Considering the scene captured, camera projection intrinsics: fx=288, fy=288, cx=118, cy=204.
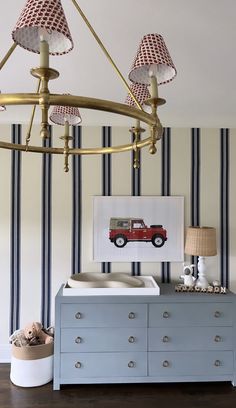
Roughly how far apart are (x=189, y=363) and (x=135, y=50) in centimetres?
246

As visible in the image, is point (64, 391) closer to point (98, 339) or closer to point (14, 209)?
point (98, 339)

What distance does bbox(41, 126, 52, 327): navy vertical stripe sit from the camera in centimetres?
291

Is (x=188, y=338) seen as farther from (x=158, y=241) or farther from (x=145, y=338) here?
(x=158, y=241)

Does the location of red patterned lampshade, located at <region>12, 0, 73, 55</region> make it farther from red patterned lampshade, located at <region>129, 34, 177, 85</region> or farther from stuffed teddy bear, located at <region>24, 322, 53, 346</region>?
stuffed teddy bear, located at <region>24, 322, 53, 346</region>

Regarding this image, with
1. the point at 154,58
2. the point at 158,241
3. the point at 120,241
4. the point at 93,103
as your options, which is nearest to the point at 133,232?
the point at 120,241

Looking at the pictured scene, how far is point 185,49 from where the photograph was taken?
1.72 metres

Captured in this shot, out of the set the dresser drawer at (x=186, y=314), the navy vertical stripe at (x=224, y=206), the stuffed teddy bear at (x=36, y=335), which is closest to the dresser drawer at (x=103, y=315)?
the dresser drawer at (x=186, y=314)

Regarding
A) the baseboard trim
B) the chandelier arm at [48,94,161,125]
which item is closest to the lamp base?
the baseboard trim

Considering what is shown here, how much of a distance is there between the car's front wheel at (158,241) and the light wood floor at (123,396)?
4.07 feet

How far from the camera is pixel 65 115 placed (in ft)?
5.10

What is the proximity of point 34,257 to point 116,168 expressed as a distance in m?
1.22

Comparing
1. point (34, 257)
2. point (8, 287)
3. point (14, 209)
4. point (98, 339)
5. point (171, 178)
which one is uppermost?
point (171, 178)

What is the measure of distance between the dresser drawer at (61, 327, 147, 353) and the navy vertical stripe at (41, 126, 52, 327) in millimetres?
571

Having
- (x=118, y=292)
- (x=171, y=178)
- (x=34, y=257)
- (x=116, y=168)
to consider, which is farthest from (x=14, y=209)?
(x=171, y=178)
